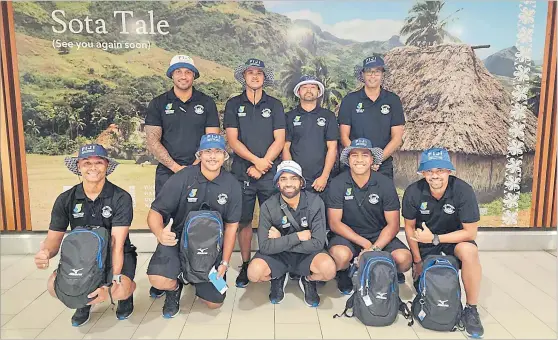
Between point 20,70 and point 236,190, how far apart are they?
2534mm

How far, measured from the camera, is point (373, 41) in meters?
4.27

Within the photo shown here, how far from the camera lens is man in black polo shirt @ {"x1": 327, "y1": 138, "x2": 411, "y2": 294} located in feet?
10.4

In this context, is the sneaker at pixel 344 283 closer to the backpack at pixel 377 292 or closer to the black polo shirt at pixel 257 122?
the backpack at pixel 377 292

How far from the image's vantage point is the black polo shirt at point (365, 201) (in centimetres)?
322

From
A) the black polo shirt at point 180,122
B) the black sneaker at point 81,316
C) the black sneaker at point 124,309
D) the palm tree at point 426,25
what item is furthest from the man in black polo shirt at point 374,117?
the black sneaker at point 81,316

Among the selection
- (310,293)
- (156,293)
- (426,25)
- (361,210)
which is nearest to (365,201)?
(361,210)

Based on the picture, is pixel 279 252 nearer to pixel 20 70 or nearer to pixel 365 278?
pixel 365 278

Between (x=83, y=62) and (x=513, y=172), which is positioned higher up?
(x=83, y=62)

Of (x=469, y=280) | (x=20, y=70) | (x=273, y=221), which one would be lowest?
(x=469, y=280)

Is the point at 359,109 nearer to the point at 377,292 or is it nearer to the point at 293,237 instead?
the point at 293,237

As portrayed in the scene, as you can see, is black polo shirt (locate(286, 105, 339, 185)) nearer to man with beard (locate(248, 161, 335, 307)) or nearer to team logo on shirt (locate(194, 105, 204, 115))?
man with beard (locate(248, 161, 335, 307))

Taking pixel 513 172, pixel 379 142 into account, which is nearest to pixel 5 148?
pixel 379 142

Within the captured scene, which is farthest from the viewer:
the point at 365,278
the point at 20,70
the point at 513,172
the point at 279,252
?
the point at 513,172

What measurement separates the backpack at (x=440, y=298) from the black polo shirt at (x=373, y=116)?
119cm
